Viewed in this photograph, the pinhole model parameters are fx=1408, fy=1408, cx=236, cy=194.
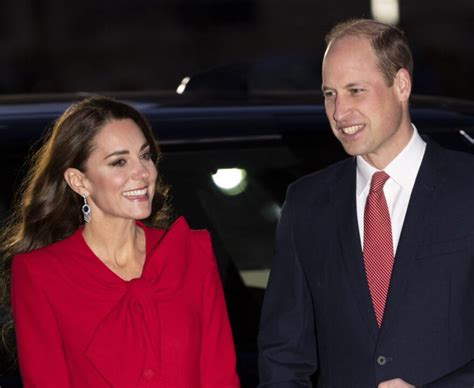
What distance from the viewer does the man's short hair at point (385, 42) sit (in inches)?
141

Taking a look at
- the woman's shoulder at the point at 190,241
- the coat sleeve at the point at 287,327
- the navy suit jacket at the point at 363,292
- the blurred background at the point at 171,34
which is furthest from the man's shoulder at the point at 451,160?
the blurred background at the point at 171,34

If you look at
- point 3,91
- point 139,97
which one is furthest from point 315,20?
point 139,97

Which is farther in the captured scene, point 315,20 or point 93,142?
point 315,20

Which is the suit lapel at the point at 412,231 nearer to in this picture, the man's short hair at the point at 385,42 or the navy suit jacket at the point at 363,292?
the navy suit jacket at the point at 363,292

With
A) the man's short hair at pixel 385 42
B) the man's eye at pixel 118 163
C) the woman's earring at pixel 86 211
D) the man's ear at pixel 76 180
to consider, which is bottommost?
the woman's earring at pixel 86 211

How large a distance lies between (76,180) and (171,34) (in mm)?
24449

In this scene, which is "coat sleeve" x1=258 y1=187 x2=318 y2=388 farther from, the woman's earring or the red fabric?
the woman's earring

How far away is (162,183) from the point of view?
4059 mm

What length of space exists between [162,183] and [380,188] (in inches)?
30.3

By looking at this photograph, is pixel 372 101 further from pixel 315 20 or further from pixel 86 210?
pixel 315 20

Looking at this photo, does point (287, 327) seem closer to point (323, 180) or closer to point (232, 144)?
point (323, 180)

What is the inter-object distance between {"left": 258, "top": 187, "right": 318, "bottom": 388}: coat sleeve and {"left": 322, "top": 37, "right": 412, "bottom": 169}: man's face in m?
0.32

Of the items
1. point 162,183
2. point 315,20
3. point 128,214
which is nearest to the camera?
point 128,214

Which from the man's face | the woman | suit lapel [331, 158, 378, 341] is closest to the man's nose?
the man's face
